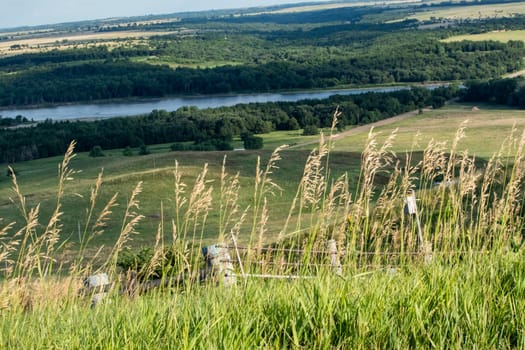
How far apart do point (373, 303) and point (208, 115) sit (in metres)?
52.6

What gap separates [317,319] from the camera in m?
3.52

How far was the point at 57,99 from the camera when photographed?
304 ft

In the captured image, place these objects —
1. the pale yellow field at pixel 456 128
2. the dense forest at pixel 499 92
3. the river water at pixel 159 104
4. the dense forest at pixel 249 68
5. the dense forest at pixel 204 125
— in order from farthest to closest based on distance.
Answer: the dense forest at pixel 249 68, the river water at pixel 159 104, the dense forest at pixel 499 92, the dense forest at pixel 204 125, the pale yellow field at pixel 456 128

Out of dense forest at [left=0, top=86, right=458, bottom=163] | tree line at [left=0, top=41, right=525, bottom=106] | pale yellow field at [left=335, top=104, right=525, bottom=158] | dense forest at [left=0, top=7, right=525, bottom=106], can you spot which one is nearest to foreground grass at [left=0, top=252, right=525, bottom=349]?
pale yellow field at [left=335, top=104, right=525, bottom=158]

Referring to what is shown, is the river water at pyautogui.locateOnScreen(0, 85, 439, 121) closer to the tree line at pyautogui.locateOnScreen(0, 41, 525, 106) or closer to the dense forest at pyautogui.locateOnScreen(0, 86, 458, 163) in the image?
the tree line at pyautogui.locateOnScreen(0, 41, 525, 106)

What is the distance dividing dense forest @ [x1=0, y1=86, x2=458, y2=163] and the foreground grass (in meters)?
40.0

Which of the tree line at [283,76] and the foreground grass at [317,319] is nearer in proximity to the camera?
the foreground grass at [317,319]

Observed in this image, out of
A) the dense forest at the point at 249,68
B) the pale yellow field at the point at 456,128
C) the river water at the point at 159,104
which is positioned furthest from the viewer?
the dense forest at the point at 249,68

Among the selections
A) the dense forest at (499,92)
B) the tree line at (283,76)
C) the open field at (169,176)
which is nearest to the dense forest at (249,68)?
the tree line at (283,76)

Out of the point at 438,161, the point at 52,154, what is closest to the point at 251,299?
the point at 438,161

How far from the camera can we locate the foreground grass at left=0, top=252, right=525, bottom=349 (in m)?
3.41

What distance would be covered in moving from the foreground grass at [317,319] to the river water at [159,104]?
71.8m

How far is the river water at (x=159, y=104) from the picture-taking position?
254 ft

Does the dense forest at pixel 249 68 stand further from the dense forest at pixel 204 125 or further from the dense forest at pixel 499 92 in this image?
the dense forest at pixel 204 125
